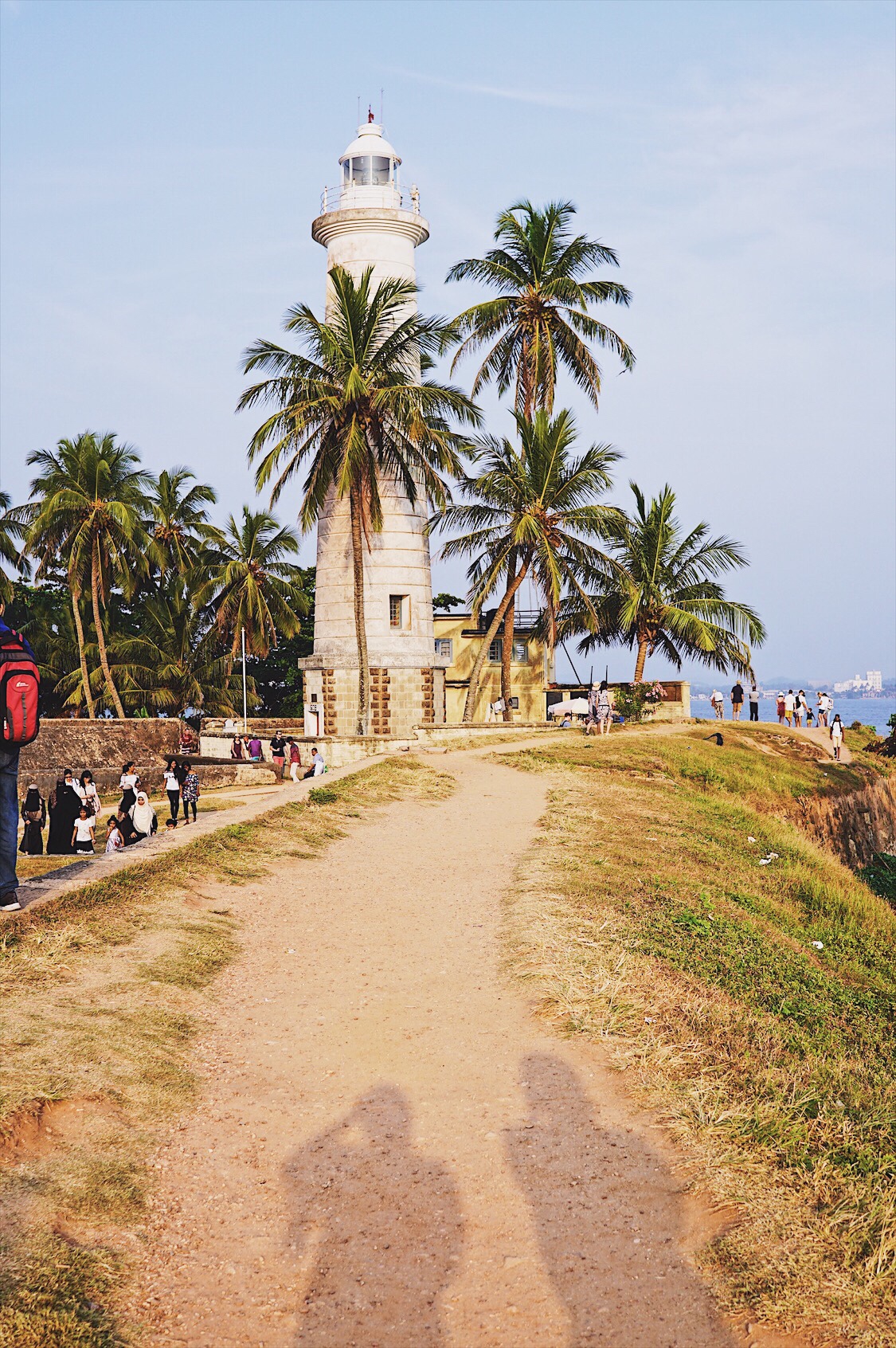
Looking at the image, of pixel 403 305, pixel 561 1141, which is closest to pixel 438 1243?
pixel 561 1141

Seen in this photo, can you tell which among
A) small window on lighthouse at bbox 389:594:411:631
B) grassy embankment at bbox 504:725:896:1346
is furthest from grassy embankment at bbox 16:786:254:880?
small window on lighthouse at bbox 389:594:411:631

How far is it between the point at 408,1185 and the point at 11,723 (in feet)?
13.9

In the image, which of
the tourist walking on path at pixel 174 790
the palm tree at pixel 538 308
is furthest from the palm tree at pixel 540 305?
the tourist walking on path at pixel 174 790

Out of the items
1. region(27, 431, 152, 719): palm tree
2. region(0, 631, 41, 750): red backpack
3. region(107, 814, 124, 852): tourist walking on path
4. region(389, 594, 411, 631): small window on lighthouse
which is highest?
region(27, 431, 152, 719): palm tree

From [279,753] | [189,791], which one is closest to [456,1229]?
[189,791]

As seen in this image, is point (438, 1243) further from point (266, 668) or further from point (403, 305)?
point (266, 668)

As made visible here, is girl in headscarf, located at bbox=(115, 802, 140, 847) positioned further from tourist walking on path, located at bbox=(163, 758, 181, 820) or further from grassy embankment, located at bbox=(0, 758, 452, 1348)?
grassy embankment, located at bbox=(0, 758, 452, 1348)

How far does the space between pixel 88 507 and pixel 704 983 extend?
35.5 m

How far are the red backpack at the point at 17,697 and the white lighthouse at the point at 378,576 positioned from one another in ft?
83.6

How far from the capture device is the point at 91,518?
132 feet

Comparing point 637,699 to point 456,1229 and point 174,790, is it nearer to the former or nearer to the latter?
point 174,790

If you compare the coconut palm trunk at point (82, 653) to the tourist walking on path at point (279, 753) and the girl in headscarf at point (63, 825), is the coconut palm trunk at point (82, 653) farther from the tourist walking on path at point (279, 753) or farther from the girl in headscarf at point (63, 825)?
the girl in headscarf at point (63, 825)

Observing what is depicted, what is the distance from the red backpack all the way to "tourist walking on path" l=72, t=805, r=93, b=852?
9.86m

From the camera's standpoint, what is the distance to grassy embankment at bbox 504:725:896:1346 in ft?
15.2
